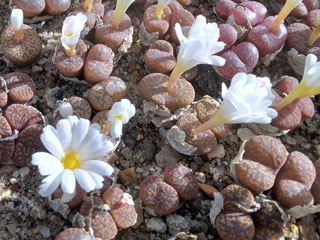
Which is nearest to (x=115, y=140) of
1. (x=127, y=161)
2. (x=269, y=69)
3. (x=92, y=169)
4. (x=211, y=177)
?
(x=127, y=161)

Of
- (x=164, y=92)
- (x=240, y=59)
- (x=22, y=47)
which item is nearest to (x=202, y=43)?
(x=164, y=92)

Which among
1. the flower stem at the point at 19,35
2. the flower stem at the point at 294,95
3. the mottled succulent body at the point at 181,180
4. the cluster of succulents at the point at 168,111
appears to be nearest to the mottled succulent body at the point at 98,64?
the cluster of succulents at the point at 168,111

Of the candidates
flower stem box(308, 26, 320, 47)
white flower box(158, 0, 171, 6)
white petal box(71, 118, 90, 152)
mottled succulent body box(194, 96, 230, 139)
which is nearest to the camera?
white petal box(71, 118, 90, 152)

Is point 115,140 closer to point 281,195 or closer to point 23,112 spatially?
point 23,112

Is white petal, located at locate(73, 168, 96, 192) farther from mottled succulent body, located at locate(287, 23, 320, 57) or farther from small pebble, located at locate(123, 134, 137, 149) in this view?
mottled succulent body, located at locate(287, 23, 320, 57)

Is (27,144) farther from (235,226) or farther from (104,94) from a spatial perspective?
(235,226)

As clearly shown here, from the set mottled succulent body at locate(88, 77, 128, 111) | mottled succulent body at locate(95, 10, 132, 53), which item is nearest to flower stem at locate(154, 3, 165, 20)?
mottled succulent body at locate(95, 10, 132, 53)

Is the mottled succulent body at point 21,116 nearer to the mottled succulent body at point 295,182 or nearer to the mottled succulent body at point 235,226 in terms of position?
the mottled succulent body at point 235,226
